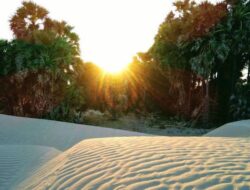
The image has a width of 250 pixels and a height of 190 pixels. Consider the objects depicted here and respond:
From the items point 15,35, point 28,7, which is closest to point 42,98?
point 15,35

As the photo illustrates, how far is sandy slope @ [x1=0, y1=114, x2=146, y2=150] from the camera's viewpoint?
12.0 metres

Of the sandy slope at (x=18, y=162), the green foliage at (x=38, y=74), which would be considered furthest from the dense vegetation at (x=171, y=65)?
the sandy slope at (x=18, y=162)

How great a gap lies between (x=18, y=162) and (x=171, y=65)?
18499mm

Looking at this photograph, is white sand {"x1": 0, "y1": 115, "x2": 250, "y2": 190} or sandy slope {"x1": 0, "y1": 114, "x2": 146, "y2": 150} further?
sandy slope {"x1": 0, "y1": 114, "x2": 146, "y2": 150}

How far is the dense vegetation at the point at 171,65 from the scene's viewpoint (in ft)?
66.0

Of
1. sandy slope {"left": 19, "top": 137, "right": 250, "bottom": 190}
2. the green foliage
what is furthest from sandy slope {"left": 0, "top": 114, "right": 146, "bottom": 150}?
sandy slope {"left": 19, "top": 137, "right": 250, "bottom": 190}

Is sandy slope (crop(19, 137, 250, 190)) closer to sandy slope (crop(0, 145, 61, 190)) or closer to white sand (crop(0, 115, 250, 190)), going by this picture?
white sand (crop(0, 115, 250, 190))

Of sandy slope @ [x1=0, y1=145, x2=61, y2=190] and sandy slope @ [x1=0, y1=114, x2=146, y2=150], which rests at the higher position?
sandy slope @ [x1=0, y1=114, x2=146, y2=150]

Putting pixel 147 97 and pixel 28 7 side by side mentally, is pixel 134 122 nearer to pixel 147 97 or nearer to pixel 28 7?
pixel 147 97

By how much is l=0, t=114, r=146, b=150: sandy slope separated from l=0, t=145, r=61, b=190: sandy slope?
3383 mm

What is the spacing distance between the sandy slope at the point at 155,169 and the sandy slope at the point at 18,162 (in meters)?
0.68

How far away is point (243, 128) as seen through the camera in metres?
12.8

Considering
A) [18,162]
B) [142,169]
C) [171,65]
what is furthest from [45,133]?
[171,65]

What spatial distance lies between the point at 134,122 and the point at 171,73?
183 inches
